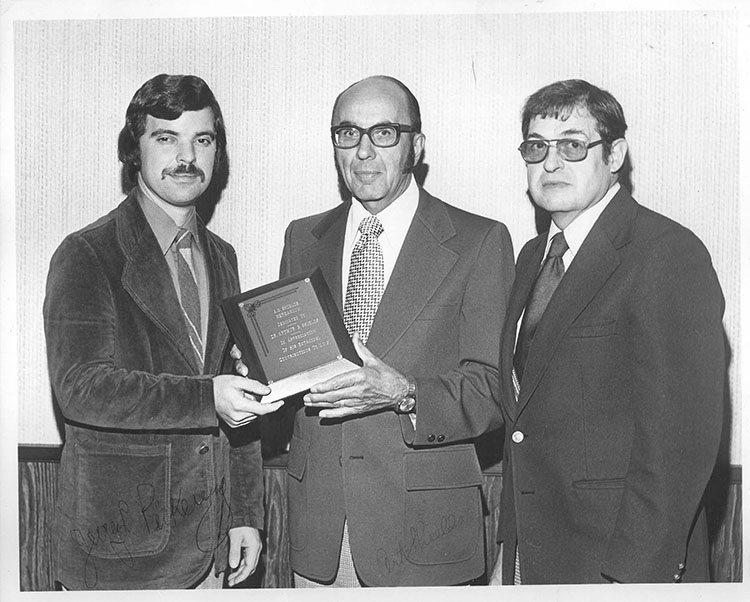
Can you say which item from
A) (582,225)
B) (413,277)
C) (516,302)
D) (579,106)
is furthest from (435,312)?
(579,106)

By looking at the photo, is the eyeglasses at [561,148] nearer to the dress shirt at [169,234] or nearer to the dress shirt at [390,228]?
the dress shirt at [390,228]

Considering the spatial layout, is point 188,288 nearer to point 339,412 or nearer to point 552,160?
point 339,412

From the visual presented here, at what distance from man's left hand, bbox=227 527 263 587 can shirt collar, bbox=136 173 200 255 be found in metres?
0.81

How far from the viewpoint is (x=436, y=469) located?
227cm

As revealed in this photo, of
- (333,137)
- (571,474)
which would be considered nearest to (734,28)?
(333,137)

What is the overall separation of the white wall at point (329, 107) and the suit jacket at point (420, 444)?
222 mm

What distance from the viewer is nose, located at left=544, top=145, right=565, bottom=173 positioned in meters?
2.27

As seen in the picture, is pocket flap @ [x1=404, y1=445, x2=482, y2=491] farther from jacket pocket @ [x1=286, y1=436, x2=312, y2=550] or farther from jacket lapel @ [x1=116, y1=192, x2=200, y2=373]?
jacket lapel @ [x1=116, y1=192, x2=200, y2=373]

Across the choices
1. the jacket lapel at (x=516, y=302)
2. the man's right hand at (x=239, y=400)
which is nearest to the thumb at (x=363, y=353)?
the man's right hand at (x=239, y=400)

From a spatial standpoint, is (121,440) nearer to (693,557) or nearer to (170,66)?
(170,66)

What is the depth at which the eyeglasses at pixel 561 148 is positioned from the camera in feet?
7.39

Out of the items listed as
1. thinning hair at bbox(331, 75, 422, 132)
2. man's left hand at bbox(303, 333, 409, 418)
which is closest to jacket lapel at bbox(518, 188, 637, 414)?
man's left hand at bbox(303, 333, 409, 418)

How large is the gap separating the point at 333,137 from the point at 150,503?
3.68 feet
